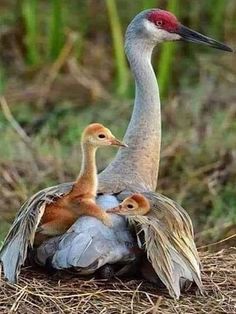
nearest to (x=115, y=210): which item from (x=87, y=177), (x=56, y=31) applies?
(x=87, y=177)

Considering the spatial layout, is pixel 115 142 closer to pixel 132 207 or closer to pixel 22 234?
pixel 132 207

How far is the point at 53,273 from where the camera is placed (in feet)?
18.1

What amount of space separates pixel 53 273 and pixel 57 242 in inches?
6.2

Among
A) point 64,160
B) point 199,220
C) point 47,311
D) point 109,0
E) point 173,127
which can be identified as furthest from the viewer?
point 109,0

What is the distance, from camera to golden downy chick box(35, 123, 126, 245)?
5492 millimetres

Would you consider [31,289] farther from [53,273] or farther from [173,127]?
[173,127]

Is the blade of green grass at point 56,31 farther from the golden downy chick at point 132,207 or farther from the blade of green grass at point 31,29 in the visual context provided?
the golden downy chick at point 132,207

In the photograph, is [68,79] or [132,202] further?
[68,79]

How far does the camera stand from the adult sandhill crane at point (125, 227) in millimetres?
5363

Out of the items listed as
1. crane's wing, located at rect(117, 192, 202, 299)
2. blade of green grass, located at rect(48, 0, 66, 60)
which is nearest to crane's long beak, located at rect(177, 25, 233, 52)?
crane's wing, located at rect(117, 192, 202, 299)

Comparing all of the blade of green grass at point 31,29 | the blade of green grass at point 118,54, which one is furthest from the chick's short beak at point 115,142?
the blade of green grass at point 31,29

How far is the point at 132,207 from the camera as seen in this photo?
5453 millimetres

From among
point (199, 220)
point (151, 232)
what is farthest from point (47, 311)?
point (199, 220)

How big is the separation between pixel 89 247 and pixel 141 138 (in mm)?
1101
